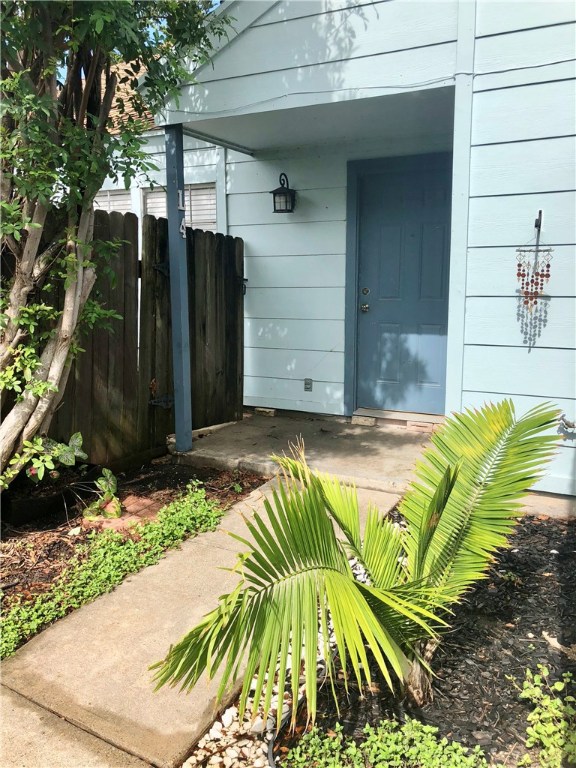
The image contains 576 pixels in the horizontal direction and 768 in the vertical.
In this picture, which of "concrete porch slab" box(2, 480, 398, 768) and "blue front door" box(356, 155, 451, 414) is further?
"blue front door" box(356, 155, 451, 414)

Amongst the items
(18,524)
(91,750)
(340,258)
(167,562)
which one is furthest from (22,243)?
(340,258)

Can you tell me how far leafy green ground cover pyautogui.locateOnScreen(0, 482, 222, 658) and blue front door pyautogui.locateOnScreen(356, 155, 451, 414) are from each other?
2313 mm

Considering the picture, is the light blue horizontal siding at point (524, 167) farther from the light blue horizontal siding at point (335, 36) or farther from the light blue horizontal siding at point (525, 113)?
the light blue horizontal siding at point (335, 36)

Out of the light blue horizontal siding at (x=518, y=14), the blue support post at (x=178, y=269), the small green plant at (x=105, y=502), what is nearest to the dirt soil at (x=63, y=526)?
the small green plant at (x=105, y=502)

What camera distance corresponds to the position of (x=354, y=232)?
17.3 feet

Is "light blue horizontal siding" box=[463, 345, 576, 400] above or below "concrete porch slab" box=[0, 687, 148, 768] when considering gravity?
above

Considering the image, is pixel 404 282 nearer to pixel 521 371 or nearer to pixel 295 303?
pixel 295 303

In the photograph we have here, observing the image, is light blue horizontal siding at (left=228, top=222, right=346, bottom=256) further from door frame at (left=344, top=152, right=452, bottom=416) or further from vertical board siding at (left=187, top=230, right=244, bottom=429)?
vertical board siding at (left=187, top=230, right=244, bottom=429)

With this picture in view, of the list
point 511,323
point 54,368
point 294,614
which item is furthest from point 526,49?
point 294,614

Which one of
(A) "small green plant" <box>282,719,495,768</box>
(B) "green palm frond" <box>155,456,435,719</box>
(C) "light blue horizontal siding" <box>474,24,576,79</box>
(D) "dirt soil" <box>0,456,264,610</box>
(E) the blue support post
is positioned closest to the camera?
(B) "green palm frond" <box>155,456,435,719</box>

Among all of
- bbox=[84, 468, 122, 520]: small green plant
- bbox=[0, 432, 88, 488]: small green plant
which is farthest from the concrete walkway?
bbox=[0, 432, 88, 488]: small green plant

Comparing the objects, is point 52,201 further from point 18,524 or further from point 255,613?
point 255,613

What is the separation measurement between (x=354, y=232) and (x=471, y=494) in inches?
143

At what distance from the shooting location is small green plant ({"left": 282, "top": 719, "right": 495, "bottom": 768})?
1615 mm
